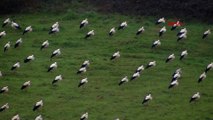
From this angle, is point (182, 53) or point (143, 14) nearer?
point (182, 53)

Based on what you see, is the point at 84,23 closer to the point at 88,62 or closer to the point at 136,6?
the point at 136,6

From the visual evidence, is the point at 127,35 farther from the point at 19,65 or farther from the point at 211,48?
the point at 19,65

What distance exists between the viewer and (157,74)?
48781 millimetres

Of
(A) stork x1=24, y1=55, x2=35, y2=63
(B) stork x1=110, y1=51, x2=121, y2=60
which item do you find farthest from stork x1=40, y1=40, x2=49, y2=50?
(B) stork x1=110, y1=51, x2=121, y2=60

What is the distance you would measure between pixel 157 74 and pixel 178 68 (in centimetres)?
190

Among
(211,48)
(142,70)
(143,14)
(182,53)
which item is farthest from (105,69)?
(143,14)

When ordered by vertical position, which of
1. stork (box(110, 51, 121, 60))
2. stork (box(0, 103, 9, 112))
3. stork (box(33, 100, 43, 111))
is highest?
stork (box(110, 51, 121, 60))

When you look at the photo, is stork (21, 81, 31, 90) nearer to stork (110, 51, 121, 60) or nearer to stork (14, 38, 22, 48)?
stork (110, 51, 121, 60)

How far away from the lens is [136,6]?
63094mm

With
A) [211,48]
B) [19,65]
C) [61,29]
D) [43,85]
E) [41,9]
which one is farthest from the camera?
[41,9]

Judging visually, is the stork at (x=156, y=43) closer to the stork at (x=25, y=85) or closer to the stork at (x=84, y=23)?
the stork at (x=84, y=23)

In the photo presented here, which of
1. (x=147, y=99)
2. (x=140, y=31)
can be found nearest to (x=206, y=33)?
(x=140, y=31)

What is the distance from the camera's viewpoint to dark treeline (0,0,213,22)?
A: 61.4m

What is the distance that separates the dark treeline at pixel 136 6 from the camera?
201 feet
